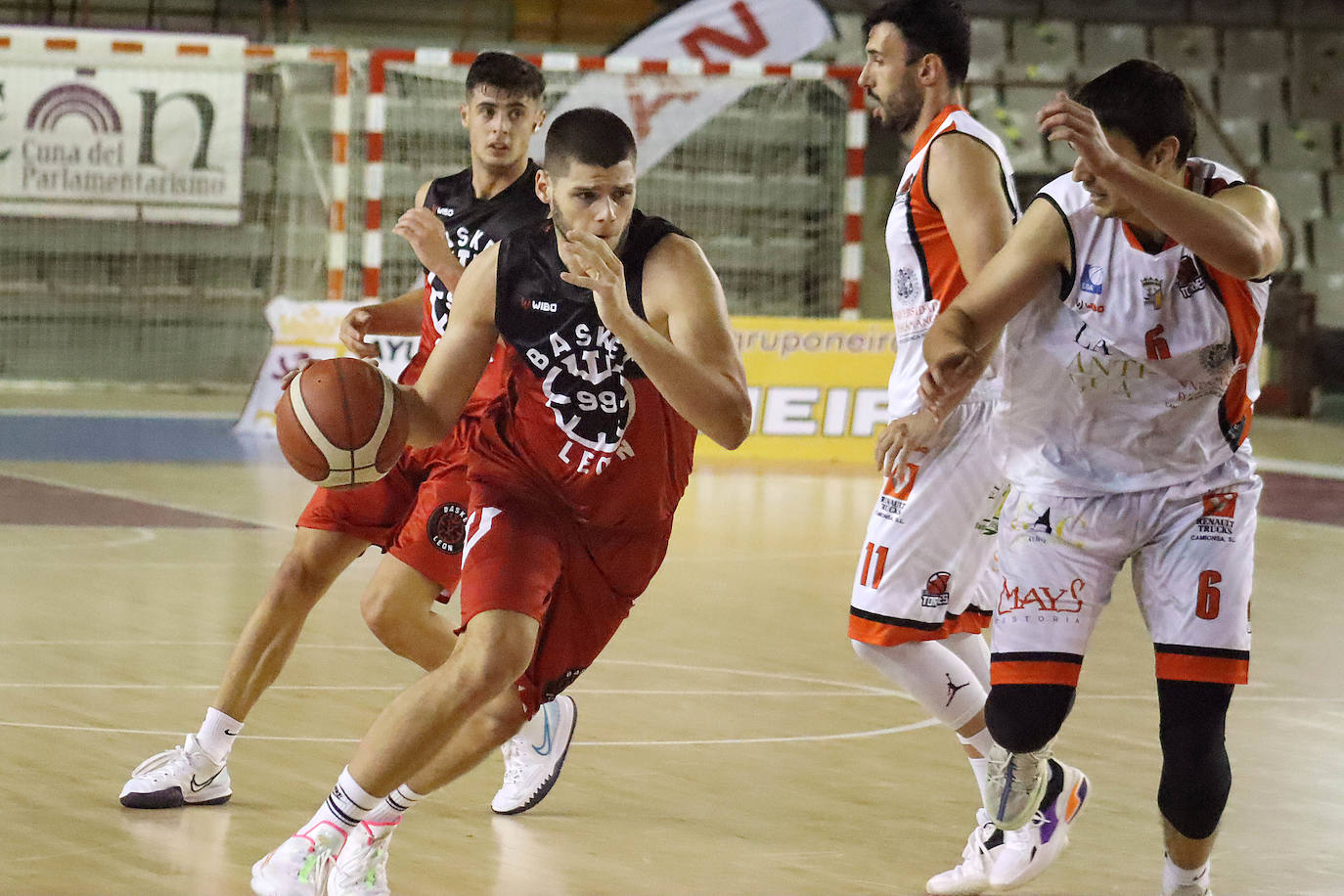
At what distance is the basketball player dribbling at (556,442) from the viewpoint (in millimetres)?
3957

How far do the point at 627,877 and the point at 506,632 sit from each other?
678 mm

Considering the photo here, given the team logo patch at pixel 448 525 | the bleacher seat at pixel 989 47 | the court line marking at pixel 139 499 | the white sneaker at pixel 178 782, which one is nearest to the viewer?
the white sneaker at pixel 178 782

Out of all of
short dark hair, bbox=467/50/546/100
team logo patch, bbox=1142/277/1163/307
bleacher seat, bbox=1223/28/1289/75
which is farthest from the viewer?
bleacher seat, bbox=1223/28/1289/75

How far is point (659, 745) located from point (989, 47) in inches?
591

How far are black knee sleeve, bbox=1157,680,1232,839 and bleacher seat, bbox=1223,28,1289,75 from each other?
17.5 m

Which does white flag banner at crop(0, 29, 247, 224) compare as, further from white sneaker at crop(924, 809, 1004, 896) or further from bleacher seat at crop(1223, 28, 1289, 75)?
white sneaker at crop(924, 809, 1004, 896)

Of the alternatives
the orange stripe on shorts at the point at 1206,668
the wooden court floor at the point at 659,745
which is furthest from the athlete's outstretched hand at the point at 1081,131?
the wooden court floor at the point at 659,745

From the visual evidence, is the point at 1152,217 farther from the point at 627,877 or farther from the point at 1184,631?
the point at 627,877

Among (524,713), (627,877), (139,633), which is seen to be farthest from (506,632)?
(139,633)

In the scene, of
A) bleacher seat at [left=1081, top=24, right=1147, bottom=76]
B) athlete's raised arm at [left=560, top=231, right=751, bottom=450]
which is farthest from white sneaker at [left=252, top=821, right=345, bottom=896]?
bleacher seat at [left=1081, top=24, right=1147, bottom=76]

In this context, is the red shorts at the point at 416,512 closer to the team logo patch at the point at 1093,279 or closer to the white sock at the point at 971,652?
the white sock at the point at 971,652

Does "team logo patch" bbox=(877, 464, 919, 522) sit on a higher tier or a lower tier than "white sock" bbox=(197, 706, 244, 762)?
higher

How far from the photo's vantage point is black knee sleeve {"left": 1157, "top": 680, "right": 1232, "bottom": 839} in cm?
389

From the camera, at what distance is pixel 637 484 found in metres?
4.33
